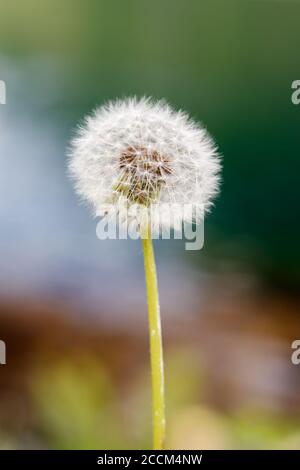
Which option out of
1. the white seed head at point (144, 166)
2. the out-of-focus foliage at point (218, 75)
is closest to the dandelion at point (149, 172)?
the white seed head at point (144, 166)

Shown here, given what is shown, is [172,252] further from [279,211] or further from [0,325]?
[0,325]

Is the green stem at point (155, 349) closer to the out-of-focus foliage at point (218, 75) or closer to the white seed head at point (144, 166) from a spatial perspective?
the white seed head at point (144, 166)

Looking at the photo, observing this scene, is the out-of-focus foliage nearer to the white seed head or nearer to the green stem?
the white seed head

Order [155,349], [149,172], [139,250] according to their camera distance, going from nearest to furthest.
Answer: [149,172], [155,349], [139,250]

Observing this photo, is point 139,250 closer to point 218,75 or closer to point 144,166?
point 144,166

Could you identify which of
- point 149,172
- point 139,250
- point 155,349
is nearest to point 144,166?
point 149,172
